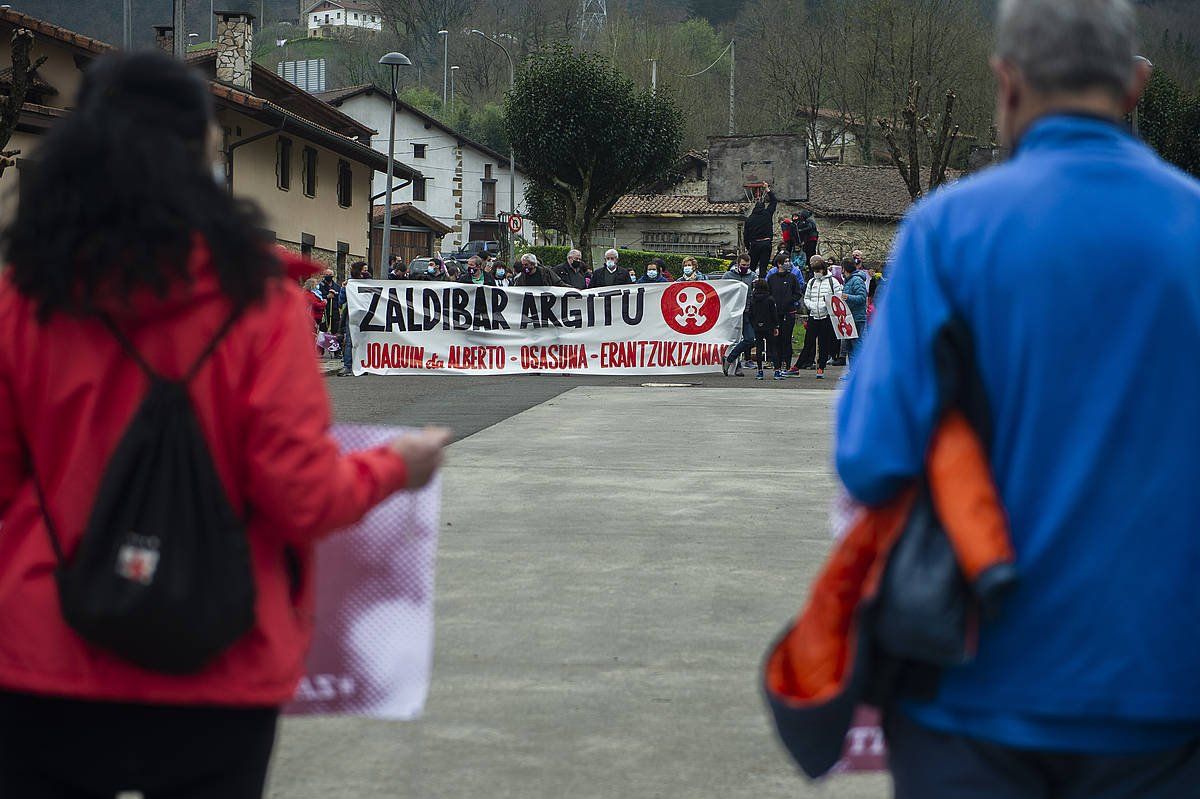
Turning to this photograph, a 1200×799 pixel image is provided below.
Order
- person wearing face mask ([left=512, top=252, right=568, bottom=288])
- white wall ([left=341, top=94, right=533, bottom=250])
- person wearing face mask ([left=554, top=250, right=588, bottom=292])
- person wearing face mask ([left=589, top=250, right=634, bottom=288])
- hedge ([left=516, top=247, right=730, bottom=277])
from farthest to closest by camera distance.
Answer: white wall ([left=341, top=94, right=533, bottom=250]), hedge ([left=516, top=247, right=730, bottom=277]), person wearing face mask ([left=554, top=250, right=588, bottom=292]), person wearing face mask ([left=589, top=250, right=634, bottom=288]), person wearing face mask ([left=512, top=252, right=568, bottom=288])

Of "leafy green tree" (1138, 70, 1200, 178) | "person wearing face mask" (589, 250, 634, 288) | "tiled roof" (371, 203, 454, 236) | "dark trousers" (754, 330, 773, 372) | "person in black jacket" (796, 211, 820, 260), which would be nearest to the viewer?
"dark trousers" (754, 330, 773, 372)

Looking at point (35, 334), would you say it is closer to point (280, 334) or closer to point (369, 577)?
point (280, 334)

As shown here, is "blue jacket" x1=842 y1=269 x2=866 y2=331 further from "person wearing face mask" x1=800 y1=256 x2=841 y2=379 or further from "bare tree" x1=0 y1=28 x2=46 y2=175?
"bare tree" x1=0 y1=28 x2=46 y2=175

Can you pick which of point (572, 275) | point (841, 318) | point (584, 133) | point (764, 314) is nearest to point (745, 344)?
point (764, 314)

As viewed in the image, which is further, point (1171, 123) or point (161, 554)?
point (1171, 123)

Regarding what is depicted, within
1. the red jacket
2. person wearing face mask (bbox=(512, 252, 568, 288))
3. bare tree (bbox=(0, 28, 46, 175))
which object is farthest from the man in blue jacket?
person wearing face mask (bbox=(512, 252, 568, 288))

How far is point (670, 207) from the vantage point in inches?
2677

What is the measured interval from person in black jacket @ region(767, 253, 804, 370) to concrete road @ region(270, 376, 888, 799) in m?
8.77

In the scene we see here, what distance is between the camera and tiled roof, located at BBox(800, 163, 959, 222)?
2441 inches

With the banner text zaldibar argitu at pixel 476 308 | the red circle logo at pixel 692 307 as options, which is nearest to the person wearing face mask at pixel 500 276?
the banner text zaldibar argitu at pixel 476 308

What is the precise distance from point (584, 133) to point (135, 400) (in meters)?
53.0

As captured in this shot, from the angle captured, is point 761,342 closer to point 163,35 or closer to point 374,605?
point 374,605

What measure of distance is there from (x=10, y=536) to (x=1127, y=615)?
1497 millimetres

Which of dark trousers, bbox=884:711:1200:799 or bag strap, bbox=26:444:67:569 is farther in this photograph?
bag strap, bbox=26:444:67:569
